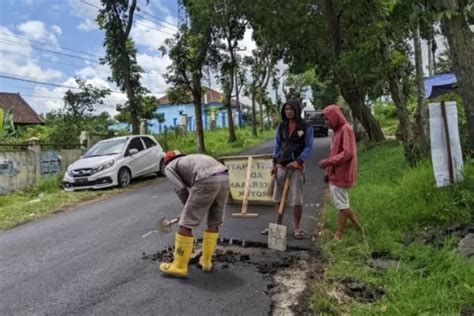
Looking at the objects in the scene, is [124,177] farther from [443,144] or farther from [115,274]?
[443,144]

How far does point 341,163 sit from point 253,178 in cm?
329

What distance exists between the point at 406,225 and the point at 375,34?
22.5ft

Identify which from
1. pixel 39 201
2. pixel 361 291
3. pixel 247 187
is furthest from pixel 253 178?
pixel 39 201

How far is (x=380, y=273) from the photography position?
5090mm

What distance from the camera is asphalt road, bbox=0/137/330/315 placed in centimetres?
471

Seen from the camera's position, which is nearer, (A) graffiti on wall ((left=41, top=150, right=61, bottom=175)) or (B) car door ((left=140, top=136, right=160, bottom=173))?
(A) graffiti on wall ((left=41, top=150, right=61, bottom=175))

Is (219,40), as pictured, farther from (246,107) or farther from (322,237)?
(246,107)

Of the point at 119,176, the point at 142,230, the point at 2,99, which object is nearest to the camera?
the point at 142,230

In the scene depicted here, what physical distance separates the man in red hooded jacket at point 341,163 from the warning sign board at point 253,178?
281 cm

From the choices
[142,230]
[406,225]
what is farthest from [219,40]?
[406,225]

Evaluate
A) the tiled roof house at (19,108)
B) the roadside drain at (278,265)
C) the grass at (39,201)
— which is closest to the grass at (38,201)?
the grass at (39,201)

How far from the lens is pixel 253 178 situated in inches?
372

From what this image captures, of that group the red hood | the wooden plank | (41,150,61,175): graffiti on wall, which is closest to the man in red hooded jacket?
the red hood

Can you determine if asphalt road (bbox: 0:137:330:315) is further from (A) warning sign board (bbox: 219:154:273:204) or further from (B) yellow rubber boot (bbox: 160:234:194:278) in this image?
(A) warning sign board (bbox: 219:154:273:204)
